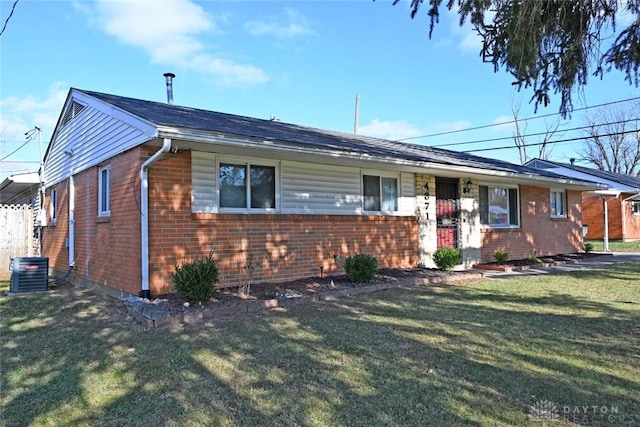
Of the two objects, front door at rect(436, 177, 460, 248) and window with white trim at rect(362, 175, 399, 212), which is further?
front door at rect(436, 177, 460, 248)

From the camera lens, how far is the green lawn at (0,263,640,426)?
3.12 meters

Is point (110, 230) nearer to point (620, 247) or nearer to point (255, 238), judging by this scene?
point (255, 238)

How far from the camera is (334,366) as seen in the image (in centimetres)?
407

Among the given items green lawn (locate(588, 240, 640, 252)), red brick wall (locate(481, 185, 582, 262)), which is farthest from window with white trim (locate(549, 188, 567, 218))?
green lawn (locate(588, 240, 640, 252))

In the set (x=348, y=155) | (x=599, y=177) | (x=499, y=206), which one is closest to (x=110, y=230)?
(x=348, y=155)

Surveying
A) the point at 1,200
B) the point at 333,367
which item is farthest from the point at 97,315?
the point at 1,200

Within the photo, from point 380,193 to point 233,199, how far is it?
400cm

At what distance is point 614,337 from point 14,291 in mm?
10431

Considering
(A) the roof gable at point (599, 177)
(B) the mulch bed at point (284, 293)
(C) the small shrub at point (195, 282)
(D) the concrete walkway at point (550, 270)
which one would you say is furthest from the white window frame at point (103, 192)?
(A) the roof gable at point (599, 177)

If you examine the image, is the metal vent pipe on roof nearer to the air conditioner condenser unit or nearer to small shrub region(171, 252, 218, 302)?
the air conditioner condenser unit

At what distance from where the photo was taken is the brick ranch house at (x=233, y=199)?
278 inches

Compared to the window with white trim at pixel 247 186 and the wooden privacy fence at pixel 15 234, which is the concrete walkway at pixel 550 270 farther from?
the wooden privacy fence at pixel 15 234

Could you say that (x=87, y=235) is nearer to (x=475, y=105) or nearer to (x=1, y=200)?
(x=1, y=200)

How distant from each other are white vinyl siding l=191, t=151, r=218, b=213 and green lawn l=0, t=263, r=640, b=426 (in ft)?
7.26
